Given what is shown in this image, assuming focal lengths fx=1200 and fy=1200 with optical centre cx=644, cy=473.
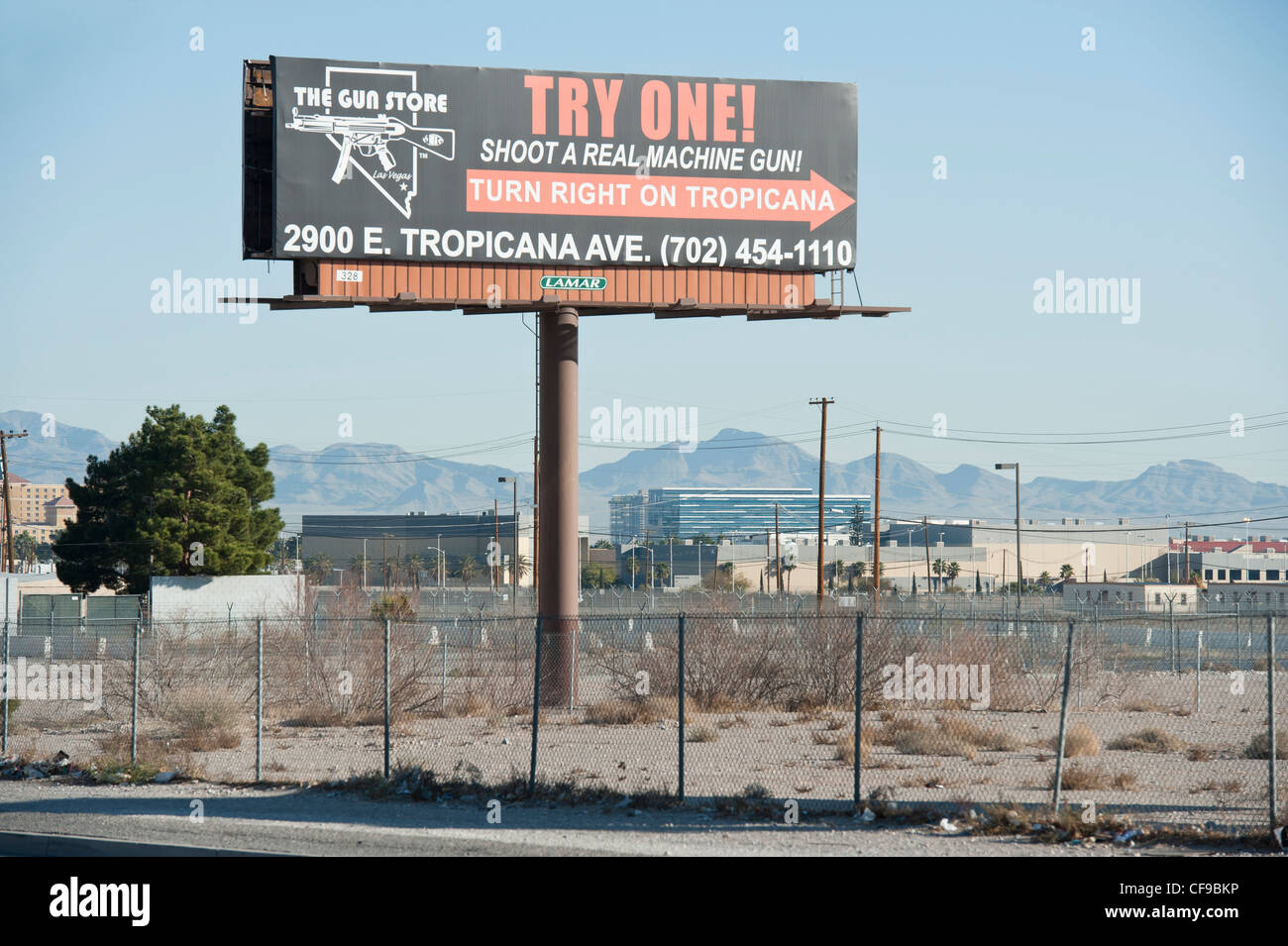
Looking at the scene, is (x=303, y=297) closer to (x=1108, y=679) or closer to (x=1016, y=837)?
(x=1016, y=837)

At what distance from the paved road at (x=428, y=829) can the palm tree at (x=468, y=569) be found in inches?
4543

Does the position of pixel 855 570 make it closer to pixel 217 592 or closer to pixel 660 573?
pixel 660 573

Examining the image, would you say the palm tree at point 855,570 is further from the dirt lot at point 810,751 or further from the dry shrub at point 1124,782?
the dry shrub at point 1124,782

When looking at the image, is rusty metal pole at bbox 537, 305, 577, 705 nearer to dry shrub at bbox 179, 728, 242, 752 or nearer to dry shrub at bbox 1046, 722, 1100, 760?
dry shrub at bbox 179, 728, 242, 752

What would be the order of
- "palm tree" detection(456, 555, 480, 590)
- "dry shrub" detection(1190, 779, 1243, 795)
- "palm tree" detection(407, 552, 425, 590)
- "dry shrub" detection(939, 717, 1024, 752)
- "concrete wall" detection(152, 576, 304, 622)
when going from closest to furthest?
"dry shrub" detection(1190, 779, 1243, 795), "dry shrub" detection(939, 717, 1024, 752), "concrete wall" detection(152, 576, 304, 622), "palm tree" detection(407, 552, 425, 590), "palm tree" detection(456, 555, 480, 590)

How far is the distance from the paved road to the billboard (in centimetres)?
1218

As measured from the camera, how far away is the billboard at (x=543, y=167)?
912 inches

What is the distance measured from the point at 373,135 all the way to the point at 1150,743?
1763 centimetres

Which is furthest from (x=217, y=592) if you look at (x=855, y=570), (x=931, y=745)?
(x=855, y=570)

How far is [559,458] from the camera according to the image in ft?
79.7

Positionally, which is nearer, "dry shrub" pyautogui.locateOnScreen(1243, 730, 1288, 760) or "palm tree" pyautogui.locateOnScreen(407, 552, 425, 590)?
"dry shrub" pyautogui.locateOnScreen(1243, 730, 1288, 760)

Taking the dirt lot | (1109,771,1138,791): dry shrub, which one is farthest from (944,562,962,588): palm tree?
(1109,771,1138,791): dry shrub

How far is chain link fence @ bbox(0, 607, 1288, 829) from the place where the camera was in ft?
49.7
